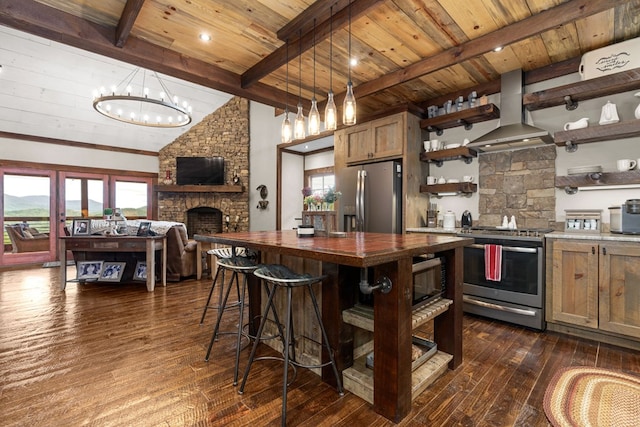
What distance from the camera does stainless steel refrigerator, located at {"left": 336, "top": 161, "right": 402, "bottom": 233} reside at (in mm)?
3928

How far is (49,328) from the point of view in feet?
9.40

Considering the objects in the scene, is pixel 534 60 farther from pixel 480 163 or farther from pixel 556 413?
pixel 556 413

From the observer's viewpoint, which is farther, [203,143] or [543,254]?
[203,143]

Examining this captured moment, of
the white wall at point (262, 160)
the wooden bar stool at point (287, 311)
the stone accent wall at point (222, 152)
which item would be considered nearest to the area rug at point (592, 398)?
the wooden bar stool at point (287, 311)

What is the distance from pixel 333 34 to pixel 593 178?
282 cm

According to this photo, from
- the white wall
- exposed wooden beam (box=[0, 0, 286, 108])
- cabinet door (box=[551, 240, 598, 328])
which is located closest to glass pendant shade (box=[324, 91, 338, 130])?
exposed wooden beam (box=[0, 0, 286, 108])

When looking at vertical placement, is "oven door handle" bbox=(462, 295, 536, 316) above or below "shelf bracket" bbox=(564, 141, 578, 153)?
below

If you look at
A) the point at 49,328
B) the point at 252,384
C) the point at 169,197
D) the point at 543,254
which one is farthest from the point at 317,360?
the point at 169,197

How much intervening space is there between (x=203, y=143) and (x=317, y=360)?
6.95 m

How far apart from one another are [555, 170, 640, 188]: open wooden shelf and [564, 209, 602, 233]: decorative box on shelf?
269 millimetres

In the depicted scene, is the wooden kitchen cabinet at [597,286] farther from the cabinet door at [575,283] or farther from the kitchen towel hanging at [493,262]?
the kitchen towel hanging at [493,262]

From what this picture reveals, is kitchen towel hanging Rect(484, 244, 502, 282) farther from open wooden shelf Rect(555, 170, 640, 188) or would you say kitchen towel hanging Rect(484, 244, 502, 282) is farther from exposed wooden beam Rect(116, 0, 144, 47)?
exposed wooden beam Rect(116, 0, 144, 47)

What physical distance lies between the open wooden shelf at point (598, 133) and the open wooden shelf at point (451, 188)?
96cm

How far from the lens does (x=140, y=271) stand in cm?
464
